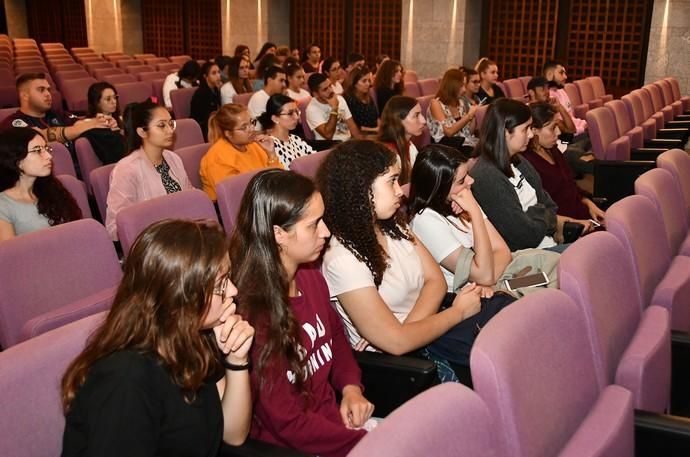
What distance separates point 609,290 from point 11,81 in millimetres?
9881

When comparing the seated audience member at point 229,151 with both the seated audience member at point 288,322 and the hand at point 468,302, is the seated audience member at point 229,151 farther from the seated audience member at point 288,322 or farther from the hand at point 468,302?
the seated audience member at point 288,322

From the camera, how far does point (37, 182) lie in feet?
11.3

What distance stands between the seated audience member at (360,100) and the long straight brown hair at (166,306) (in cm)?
584

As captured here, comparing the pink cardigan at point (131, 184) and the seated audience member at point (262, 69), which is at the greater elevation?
the seated audience member at point (262, 69)

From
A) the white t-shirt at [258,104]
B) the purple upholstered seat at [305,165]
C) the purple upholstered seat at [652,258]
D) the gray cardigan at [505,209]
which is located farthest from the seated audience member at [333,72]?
the purple upholstered seat at [652,258]

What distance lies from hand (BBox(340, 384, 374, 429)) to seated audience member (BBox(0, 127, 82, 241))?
186 cm

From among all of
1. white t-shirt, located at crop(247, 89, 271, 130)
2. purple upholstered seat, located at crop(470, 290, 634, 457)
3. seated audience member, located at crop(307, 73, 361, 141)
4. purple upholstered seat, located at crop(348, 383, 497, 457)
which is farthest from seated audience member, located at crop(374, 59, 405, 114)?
purple upholstered seat, located at crop(348, 383, 497, 457)

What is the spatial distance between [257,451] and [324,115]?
5.27 m

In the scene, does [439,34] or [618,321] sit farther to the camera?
[439,34]

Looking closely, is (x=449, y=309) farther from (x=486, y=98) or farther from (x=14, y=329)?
(x=486, y=98)

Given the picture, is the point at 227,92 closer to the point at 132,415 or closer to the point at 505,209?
the point at 505,209

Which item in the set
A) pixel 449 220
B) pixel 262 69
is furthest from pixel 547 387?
pixel 262 69

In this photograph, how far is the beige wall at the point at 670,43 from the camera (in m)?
10.0

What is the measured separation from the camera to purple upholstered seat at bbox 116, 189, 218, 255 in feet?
9.32
